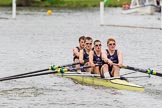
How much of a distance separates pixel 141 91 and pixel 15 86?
3.89 m

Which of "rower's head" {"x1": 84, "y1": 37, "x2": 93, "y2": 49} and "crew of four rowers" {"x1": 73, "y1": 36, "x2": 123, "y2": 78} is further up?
"rower's head" {"x1": 84, "y1": 37, "x2": 93, "y2": 49}

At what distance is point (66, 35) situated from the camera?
137 feet

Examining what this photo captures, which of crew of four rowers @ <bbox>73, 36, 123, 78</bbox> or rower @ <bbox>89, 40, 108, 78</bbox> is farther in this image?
rower @ <bbox>89, 40, 108, 78</bbox>

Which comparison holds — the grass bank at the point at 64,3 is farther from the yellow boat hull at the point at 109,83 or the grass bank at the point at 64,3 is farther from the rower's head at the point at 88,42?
the yellow boat hull at the point at 109,83

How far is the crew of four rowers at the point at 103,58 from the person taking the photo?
20.1 meters

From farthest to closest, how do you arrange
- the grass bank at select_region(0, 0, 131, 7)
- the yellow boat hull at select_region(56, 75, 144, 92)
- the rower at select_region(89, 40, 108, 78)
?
the grass bank at select_region(0, 0, 131, 7), the rower at select_region(89, 40, 108, 78), the yellow boat hull at select_region(56, 75, 144, 92)

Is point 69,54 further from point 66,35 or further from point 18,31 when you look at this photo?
point 18,31

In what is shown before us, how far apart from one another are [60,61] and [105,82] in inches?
310

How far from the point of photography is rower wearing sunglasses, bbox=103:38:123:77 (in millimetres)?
20047

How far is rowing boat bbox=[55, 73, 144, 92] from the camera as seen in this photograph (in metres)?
19.0

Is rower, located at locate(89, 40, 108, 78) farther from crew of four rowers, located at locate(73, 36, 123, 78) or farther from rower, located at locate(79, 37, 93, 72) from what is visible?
rower, located at locate(79, 37, 93, 72)

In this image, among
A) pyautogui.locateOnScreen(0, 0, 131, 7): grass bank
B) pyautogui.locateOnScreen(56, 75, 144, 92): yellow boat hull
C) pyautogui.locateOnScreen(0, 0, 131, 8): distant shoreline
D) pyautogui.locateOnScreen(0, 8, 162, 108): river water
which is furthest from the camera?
pyautogui.locateOnScreen(0, 0, 131, 7): grass bank

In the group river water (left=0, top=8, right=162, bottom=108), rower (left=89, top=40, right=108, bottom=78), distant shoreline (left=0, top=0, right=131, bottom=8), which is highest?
distant shoreline (left=0, top=0, right=131, bottom=8)

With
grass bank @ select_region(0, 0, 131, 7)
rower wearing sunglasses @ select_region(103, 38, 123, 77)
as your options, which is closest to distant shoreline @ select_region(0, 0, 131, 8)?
grass bank @ select_region(0, 0, 131, 7)
